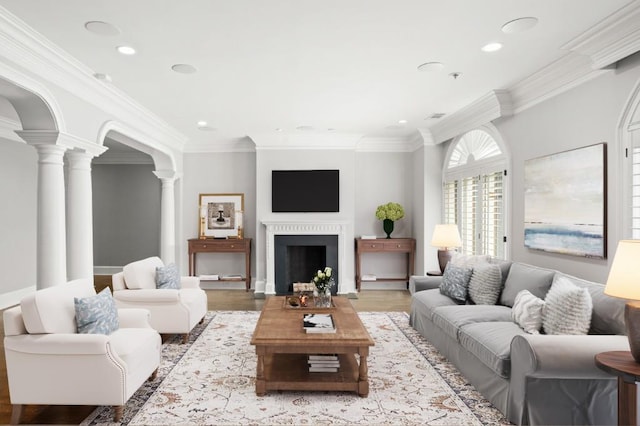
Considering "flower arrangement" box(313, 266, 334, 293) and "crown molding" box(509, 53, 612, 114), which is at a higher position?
"crown molding" box(509, 53, 612, 114)

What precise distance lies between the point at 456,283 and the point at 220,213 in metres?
4.55

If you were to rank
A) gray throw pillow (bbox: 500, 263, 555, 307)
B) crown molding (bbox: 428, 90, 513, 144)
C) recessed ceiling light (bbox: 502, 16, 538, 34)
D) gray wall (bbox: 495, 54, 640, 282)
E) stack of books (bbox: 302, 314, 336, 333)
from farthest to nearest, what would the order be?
crown molding (bbox: 428, 90, 513, 144)
gray throw pillow (bbox: 500, 263, 555, 307)
stack of books (bbox: 302, 314, 336, 333)
gray wall (bbox: 495, 54, 640, 282)
recessed ceiling light (bbox: 502, 16, 538, 34)

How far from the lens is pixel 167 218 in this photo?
6.94m

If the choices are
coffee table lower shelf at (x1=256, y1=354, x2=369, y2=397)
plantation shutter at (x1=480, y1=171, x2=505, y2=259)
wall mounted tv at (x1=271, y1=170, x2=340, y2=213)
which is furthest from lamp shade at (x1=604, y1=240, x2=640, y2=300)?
wall mounted tv at (x1=271, y1=170, x2=340, y2=213)

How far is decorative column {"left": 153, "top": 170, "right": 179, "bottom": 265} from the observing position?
6895mm

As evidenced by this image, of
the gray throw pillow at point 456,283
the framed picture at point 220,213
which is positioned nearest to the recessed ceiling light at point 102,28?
the gray throw pillow at point 456,283

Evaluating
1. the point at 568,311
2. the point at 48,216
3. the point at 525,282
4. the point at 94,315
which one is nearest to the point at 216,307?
the point at 48,216

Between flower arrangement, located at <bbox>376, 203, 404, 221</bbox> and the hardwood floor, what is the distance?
1306 millimetres

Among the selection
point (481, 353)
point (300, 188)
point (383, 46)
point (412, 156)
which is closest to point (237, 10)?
point (383, 46)

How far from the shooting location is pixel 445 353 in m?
3.76

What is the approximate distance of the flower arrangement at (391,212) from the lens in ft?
22.8

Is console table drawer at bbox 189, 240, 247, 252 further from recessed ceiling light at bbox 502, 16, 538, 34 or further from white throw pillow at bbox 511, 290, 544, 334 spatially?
recessed ceiling light at bbox 502, 16, 538, 34

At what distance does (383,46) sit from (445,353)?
2769mm

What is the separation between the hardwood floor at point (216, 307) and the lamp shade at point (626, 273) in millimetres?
3363
